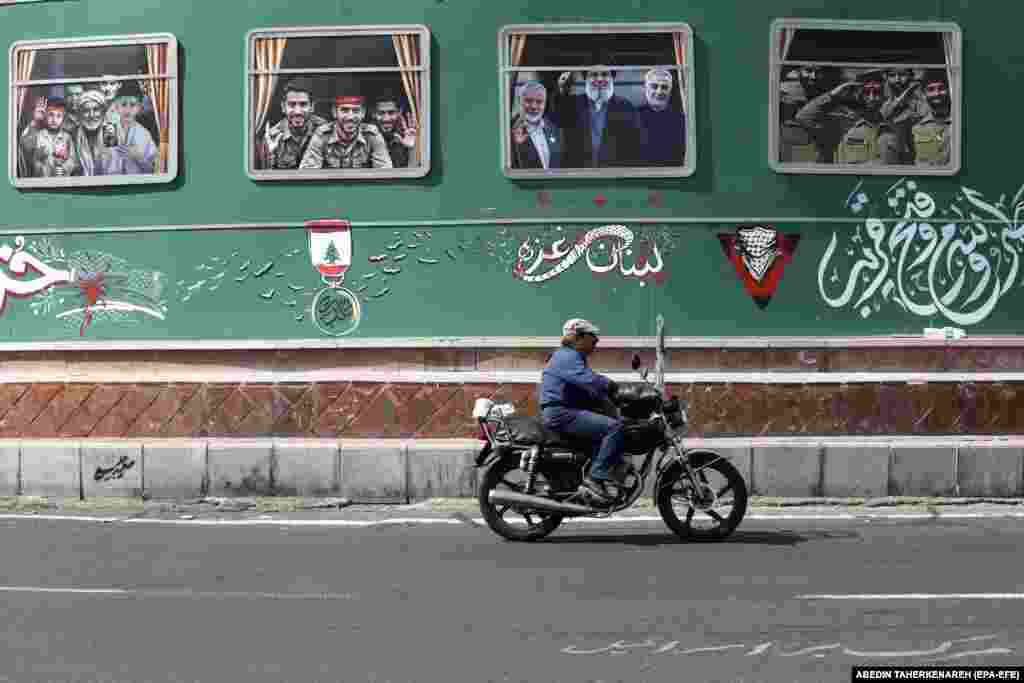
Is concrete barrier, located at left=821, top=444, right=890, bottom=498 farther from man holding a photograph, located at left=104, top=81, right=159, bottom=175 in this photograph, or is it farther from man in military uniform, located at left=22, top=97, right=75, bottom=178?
man in military uniform, located at left=22, top=97, right=75, bottom=178

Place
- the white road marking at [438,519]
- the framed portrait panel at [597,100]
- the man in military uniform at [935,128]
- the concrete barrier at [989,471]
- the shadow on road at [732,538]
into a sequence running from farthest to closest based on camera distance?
the man in military uniform at [935,128]
the framed portrait panel at [597,100]
the concrete barrier at [989,471]
the white road marking at [438,519]
the shadow on road at [732,538]

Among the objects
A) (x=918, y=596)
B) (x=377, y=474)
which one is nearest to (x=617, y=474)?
(x=377, y=474)

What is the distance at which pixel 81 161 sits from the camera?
1722cm

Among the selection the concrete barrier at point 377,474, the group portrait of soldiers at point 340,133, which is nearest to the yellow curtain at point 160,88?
the group portrait of soldiers at point 340,133

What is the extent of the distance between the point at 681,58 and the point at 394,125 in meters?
2.76

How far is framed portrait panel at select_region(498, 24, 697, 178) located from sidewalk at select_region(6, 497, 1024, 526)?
3.88 m

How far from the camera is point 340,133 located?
16688 millimetres

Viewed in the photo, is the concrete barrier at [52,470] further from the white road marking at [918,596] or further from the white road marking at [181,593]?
the white road marking at [918,596]

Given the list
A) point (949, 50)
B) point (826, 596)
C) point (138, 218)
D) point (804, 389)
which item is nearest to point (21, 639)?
point (826, 596)

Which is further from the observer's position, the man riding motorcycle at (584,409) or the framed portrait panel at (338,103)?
the framed portrait panel at (338,103)

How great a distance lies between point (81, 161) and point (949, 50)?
8.37 metres

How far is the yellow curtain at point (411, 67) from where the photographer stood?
54.5 ft

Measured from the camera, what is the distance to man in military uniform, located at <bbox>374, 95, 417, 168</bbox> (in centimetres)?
1664

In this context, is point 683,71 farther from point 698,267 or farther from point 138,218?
point 138,218
